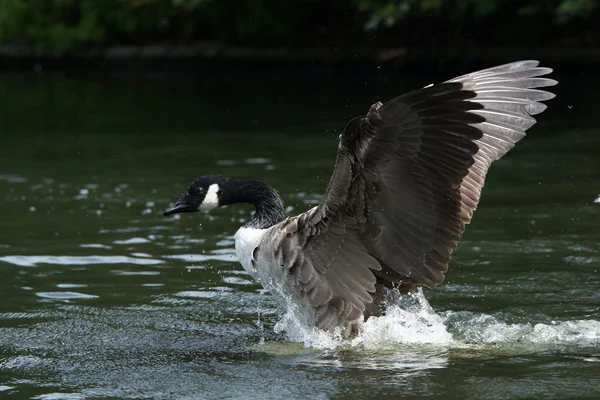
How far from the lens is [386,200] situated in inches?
225

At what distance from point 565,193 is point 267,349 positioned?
16.9 ft

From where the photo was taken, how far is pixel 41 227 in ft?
32.0

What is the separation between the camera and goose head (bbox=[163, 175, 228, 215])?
22.2 ft

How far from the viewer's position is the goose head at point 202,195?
267 inches

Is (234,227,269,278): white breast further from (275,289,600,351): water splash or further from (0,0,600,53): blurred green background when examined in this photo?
(0,0,600,53): blurred green background

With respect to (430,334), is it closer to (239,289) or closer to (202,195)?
(202,195)

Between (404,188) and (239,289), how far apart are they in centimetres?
249

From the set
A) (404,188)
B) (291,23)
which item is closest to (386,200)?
(404,188)

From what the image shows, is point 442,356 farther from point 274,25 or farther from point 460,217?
point 274,25

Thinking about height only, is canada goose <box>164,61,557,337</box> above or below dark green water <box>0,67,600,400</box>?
above

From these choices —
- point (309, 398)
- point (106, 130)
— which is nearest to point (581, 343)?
point (309, 398)

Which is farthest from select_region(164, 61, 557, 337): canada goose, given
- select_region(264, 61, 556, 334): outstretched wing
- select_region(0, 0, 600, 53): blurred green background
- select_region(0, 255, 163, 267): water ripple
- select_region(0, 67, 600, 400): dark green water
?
select_region(0, 0, 600, 53): blurred green background

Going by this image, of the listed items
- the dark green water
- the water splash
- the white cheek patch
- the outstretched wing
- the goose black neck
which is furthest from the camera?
the white cheek patch

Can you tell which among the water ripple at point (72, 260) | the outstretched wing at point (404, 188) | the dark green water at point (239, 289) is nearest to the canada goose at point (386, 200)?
the outstretched wing at point (404, 188)
